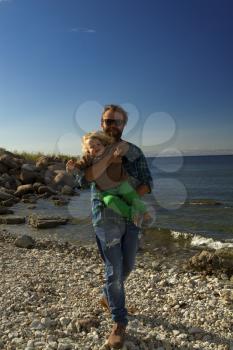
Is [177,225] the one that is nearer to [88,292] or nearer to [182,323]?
[88,292]

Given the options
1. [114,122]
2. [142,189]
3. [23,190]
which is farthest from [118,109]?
[23,190]

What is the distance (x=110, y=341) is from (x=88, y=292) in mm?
2484

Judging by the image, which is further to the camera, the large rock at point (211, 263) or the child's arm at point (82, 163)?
the large rock at point (211, 263)

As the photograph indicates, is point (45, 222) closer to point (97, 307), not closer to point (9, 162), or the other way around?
point (97, 307)

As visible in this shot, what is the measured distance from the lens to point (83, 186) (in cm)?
538

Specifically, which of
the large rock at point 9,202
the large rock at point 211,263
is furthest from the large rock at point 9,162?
the large rock at point 211,263

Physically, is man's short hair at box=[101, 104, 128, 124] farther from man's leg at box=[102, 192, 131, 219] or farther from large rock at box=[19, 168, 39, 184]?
large rock at box=[19, 168, 39, 184]

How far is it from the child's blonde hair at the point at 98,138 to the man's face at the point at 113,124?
0.11 meters

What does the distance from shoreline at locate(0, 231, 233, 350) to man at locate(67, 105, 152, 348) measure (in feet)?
1.94

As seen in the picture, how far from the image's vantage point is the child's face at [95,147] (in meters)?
5.06

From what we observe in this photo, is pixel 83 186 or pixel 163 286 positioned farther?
pixel 163 286

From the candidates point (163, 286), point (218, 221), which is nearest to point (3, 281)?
point (163, 286)

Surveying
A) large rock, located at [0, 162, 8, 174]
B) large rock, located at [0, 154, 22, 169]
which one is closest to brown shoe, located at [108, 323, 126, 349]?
large rock, located at [0, 162, 8, 174]

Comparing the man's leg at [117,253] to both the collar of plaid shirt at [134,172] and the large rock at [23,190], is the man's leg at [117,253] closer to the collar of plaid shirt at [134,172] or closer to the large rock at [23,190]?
the collar of plaid shirt at [134,172]
